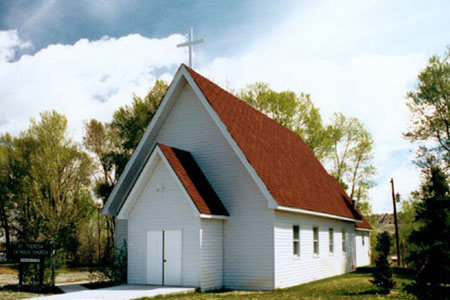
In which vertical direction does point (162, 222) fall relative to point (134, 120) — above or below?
below

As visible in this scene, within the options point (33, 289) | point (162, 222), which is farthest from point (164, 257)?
point (33, 289)

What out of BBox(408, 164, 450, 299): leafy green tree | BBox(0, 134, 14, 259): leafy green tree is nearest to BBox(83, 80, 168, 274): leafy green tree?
BBox(0, 134, 14, 259): leafy green tree

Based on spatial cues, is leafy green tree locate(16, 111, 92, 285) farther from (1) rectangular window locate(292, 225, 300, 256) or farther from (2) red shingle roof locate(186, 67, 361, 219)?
(1) rectangular window locate(292, 225, 300, 256)

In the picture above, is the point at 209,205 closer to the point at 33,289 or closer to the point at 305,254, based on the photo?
the point at 305,254

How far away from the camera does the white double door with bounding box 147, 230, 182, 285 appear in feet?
59.9

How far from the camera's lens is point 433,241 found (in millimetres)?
12562

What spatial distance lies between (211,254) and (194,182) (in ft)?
9.16

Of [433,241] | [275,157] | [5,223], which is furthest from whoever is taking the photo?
[5,223]

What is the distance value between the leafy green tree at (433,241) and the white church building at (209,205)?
18.2 feet

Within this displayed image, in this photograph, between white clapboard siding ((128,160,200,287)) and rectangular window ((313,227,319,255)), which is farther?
rectangular window ((313,227,319,255))

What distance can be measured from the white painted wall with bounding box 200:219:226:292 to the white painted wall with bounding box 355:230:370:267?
17.4 meters

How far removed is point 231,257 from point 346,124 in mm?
33359

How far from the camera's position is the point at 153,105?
42031mm

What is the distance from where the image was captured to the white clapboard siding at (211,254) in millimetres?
17953
